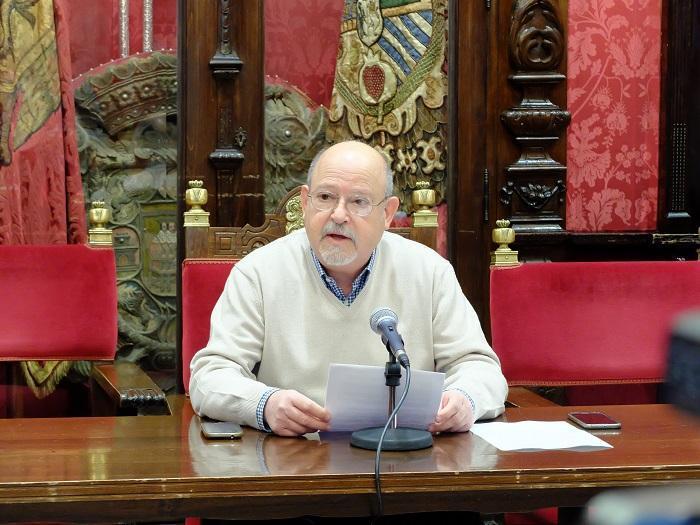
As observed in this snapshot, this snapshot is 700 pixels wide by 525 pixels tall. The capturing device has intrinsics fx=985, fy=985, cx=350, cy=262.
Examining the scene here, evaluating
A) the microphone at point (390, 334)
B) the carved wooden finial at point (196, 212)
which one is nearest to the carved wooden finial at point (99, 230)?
the carved wooden finial at point (196, 212)

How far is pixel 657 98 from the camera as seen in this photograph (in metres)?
3.72

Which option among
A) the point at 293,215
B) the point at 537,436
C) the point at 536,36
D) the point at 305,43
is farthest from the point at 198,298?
the point at 536,36

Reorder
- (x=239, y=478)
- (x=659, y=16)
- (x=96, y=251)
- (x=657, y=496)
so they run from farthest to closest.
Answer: (x=659, y=16), (x=96, y=251), (x=239, y=478), (x=657, y=496)

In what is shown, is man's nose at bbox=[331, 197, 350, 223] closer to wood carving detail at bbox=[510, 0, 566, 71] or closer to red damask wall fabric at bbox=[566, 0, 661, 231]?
wood carving detail at bbox=[510, 0, 566, 71]

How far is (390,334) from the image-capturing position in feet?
5.24

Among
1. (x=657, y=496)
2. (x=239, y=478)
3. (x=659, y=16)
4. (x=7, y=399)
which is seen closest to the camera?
(x=657, y=496)

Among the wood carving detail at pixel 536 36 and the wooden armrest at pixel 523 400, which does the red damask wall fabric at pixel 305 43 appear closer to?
the wood carving detail at pixel 536 36

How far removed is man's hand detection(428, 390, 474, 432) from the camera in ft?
5.76

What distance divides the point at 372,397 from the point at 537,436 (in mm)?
319

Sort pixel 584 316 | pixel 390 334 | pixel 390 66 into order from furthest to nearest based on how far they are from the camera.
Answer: pixel 390 66 → pixel 584 316 → pixel 390 334

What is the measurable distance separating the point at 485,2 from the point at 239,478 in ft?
8.06

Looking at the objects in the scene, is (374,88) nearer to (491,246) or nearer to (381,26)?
(381,26)

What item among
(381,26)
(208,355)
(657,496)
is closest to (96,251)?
(208,355)

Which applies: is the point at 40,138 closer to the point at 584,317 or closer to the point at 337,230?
the point at 337,230
